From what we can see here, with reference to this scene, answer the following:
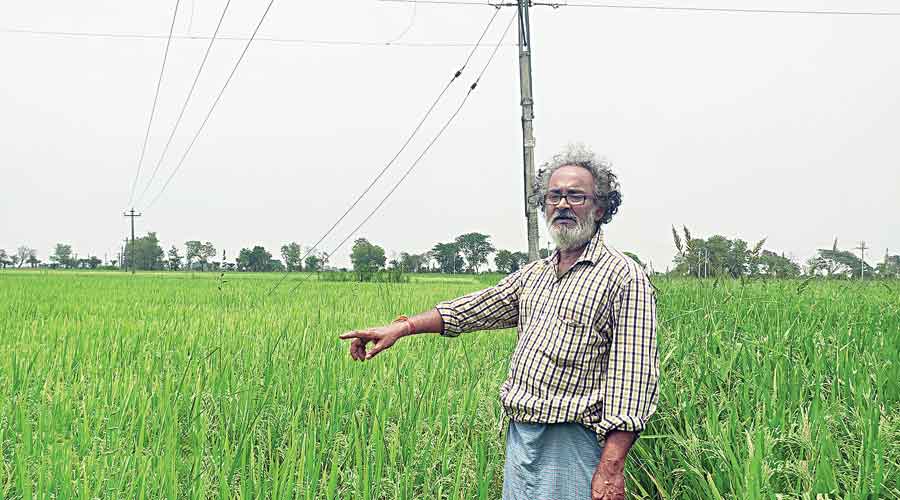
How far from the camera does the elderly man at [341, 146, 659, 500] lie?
2154 millimetres

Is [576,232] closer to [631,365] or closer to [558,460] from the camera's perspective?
[631,365]

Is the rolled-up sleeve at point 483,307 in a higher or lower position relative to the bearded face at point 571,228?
lower

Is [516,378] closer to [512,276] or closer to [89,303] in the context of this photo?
[512,276]

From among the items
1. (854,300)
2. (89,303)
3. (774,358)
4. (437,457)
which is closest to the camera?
(437,457)

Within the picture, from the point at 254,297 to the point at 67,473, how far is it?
31.3 feet

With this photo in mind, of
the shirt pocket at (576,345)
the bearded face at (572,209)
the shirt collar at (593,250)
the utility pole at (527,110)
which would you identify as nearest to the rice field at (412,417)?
the shirt pocket at (576,345)

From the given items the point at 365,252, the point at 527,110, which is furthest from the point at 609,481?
the point at 365,252

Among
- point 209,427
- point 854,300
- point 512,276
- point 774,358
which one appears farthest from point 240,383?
point 854,300

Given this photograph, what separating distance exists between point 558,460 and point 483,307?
2.21 ft

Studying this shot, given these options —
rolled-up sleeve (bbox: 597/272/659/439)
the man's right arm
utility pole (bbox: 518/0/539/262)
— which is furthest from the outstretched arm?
utility pole (bbox: 518/0/539/262)

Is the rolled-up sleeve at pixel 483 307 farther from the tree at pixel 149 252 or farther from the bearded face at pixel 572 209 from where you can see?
the tree at pixel 149 252

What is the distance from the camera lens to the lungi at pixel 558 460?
87.7 inches

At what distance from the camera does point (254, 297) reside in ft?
39.3

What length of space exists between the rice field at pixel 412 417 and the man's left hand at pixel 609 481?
14.6 inches
